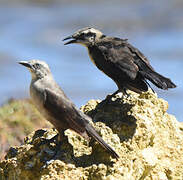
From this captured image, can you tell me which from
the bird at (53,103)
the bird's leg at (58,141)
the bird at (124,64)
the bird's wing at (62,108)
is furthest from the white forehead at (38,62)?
the bird at (124,64)

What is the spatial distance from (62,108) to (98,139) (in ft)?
2.33

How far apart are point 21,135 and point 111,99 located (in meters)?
6.04

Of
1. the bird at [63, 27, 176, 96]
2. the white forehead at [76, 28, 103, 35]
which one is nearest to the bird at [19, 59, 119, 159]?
the bird at [63, 27, 176, 96]

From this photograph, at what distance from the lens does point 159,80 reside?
7.40m

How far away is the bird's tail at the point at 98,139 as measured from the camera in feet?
20.1

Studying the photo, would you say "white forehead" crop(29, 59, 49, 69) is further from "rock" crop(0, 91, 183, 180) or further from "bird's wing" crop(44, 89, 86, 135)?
"rock" crop(0, 91, 183, 180)

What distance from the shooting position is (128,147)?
21.4 feet

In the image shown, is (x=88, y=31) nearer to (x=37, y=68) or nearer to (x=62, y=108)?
(x=37, y=68)

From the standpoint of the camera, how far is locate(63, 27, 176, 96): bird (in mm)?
7410

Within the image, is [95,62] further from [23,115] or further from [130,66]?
[23,115]

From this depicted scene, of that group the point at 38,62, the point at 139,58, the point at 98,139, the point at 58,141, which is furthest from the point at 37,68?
the point at 139,58

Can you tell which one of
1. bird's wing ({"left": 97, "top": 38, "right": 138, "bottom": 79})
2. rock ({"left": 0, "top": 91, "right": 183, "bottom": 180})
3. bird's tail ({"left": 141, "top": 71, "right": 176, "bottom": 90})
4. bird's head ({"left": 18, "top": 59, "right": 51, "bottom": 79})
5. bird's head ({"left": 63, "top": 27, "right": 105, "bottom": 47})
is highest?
bird's head ({"left": 63, "top": 27, "right": 105, "bottom": 47})

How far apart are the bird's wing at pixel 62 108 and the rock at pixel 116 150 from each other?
25 cm

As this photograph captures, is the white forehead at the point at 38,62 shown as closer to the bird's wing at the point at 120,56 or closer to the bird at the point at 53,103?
the bird at the point at 53,103
